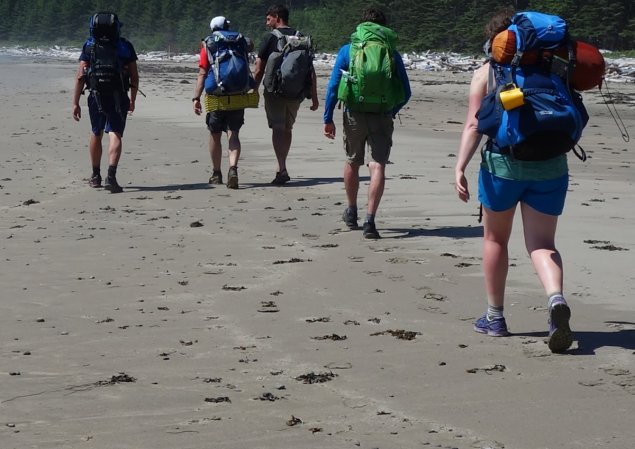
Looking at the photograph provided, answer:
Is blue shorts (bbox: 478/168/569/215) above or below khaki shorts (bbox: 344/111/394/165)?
above

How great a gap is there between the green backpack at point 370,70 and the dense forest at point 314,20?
2.36m

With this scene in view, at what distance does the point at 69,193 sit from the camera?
39.2 ft

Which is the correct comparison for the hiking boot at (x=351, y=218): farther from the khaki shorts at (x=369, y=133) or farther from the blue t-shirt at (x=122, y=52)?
the blue t-shirt at (x=122, y=52)

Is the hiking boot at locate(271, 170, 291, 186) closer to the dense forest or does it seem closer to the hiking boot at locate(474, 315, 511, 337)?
the dense forest

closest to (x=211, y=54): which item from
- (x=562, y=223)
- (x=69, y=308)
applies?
(x=562, y=223)

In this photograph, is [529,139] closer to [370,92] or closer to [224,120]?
[370,92]

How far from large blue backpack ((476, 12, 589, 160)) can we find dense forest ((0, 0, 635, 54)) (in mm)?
5701

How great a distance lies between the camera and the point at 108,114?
11875 millimetres

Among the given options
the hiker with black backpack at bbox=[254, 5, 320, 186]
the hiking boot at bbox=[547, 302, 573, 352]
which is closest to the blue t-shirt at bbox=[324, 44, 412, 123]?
the hiker with black backpack at bbox=[254, 5, 320, 186]

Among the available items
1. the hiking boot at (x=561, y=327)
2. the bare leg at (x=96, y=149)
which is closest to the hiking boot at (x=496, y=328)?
the hiking boot at (x=561, y=327)

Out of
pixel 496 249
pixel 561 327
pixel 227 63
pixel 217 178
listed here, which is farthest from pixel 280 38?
pixel 561 327

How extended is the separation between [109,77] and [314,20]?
229 ft

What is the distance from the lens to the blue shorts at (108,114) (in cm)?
1182

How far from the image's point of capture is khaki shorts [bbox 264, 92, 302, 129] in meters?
12.1
